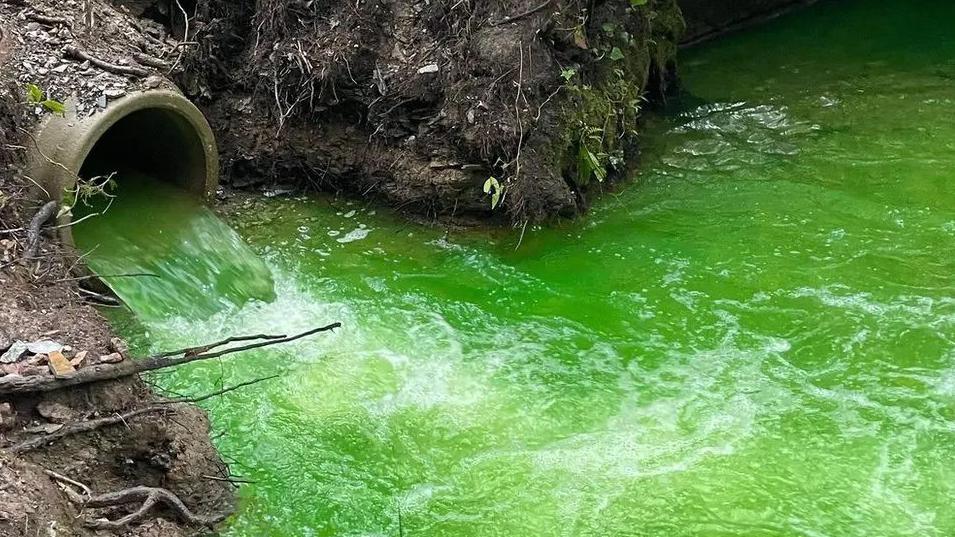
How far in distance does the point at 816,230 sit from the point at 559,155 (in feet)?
5.73

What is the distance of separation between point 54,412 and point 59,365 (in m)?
0.17

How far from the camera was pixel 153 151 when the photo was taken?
6.06m

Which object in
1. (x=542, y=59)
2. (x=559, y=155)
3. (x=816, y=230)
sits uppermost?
(x=542, y=59)

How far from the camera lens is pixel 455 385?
15.2 feet

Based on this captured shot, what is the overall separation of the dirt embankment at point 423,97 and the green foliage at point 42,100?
1.42 metres

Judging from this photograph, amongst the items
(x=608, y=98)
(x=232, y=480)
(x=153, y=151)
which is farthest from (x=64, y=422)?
(x=608, y=98)

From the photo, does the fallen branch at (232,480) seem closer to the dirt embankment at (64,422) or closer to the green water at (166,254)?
the dirt embankment at (64,422)

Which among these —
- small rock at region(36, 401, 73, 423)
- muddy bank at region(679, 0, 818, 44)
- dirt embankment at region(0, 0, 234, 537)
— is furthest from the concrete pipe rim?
muddy bank at region(679, 0, 818, 44)

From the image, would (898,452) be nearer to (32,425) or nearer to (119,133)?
(32,425)

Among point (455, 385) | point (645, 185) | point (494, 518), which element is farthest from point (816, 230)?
point (494, 518)

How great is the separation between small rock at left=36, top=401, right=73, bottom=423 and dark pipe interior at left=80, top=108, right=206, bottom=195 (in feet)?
9.14

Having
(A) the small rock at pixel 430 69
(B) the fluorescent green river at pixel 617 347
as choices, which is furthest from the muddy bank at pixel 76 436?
(A) the small rock at pixel 430 69

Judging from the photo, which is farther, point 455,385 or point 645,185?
point 645,185

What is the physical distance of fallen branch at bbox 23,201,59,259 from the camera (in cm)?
405
